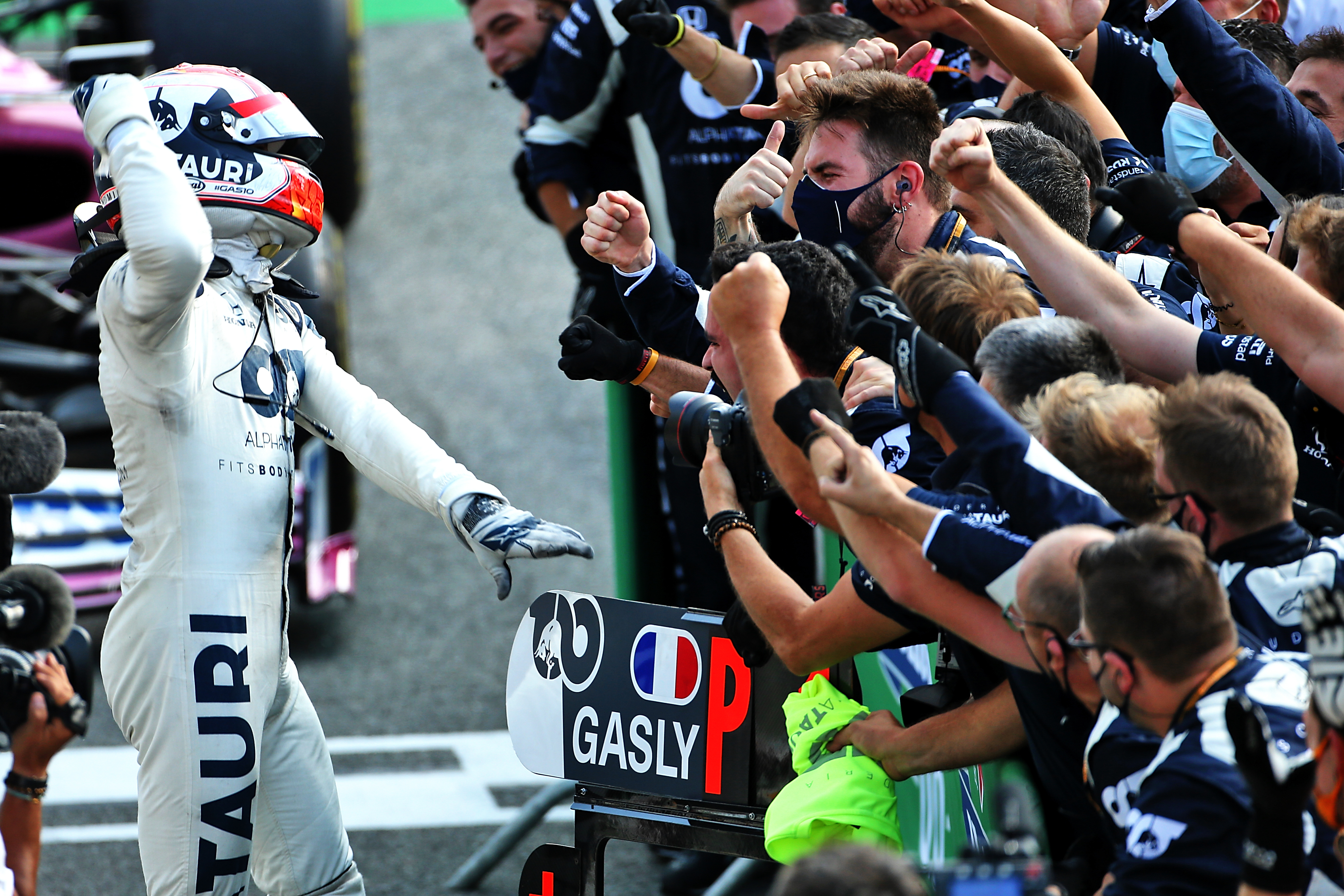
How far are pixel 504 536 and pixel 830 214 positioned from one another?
110 cm

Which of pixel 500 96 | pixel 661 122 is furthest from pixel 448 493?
pixel 500 96

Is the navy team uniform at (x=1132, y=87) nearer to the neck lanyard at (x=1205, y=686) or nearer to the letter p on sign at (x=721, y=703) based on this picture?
the letter p on sign at (x=721, y=703)

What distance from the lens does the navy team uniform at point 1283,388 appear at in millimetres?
2561

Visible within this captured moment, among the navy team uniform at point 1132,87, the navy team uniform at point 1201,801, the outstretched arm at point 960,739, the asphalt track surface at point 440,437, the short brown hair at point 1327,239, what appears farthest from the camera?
the asphalt track surface at point 440,437

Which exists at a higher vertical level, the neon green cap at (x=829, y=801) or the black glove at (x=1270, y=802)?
the black glove at (x=1270, y=802)

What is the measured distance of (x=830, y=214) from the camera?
322cm

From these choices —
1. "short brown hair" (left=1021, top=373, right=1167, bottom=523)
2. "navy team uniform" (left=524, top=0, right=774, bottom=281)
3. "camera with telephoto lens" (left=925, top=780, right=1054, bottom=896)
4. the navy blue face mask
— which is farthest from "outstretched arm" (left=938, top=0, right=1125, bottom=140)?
"camera with telephoto lens" (left=925, top=780, right=1054, bottom=896)

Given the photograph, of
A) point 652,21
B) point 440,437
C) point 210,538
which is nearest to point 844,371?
point 210,538

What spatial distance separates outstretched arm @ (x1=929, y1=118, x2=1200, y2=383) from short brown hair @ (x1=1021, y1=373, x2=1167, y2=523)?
0.49 m

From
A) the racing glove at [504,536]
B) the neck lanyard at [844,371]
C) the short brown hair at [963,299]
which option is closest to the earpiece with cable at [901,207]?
the neck lanyard at [844,371]

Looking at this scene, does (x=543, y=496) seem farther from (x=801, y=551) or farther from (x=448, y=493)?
(x=448, y=493)

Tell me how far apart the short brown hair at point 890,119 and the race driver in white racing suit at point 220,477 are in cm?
113

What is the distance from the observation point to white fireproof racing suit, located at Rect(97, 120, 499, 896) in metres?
2.59

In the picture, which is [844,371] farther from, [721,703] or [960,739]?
[960,739]
